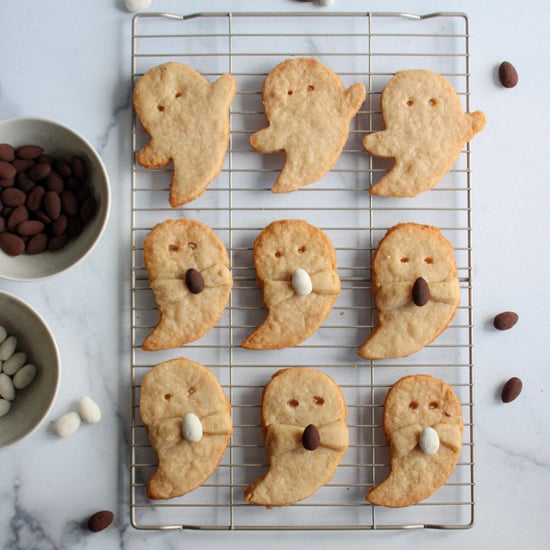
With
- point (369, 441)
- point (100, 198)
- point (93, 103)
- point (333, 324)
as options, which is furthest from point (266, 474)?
point (93, 103)

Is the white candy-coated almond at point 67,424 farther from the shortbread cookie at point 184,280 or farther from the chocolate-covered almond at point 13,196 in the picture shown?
the chocolate-covered almond at point 13,196

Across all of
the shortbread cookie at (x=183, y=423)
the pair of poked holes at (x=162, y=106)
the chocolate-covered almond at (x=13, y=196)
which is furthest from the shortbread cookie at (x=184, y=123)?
the shortbread cookie at (x=183, y=423)

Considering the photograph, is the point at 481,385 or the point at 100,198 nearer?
the point at 100,198

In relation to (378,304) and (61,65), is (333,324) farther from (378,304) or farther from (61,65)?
(61,65)

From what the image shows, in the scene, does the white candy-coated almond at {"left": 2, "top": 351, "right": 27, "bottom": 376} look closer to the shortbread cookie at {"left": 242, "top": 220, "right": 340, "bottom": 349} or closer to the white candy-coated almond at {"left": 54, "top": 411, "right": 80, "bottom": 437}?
the white candy-coated almond at {"left": 54, "top": 411, "right": 80, "bottom": 437}

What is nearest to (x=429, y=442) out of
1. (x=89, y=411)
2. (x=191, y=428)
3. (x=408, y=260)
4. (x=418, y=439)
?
(x=418, y=439)

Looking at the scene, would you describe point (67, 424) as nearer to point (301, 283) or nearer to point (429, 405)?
point (301, 283)

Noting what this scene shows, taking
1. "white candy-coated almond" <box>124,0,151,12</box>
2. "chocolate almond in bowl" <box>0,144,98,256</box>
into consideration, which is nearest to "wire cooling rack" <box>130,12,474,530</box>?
"white candy-coated almond" <box>124,0,151,12</box>
